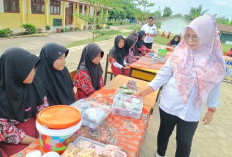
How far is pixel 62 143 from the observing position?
973 mm

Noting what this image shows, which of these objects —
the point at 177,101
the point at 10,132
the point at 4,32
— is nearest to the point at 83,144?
the point at 10,132

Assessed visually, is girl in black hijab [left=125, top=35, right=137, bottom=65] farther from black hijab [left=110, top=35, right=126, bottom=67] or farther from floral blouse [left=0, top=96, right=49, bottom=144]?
floral blouse [left=0, top=96, right=49, bottom=144]

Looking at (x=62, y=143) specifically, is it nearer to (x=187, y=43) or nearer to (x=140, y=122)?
(x=140, y=122)

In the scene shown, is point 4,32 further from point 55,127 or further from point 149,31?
point 55,127

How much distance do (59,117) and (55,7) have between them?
15.5 meters

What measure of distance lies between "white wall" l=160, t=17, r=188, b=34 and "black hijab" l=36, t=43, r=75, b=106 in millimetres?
28859

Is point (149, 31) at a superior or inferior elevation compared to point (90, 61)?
superior

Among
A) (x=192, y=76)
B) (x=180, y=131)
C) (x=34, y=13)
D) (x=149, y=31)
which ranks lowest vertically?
(x=180, y=131)

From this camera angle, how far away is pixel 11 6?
10438 mm

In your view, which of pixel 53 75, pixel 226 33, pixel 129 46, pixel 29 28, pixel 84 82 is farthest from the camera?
pixel 226 33

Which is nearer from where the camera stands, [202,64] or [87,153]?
[87,153]

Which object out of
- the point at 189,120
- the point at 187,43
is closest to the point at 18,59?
the point at 187,43

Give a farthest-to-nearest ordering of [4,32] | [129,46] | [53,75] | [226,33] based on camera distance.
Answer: [226,33] → [4,32] → [129,46] → [53,75]

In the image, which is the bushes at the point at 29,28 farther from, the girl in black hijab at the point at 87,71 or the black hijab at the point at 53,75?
the black hijab at the point at 53,75
